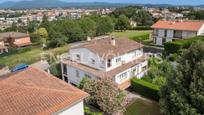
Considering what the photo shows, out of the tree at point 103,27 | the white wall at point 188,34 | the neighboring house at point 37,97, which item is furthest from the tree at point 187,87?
the tree at point 103,27

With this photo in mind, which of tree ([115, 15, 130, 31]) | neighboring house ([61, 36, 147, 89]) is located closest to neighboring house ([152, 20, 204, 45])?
neighboring house ([61, 36, 147, 89])

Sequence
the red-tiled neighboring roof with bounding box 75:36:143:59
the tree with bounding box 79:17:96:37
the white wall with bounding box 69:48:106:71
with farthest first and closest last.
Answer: the tree with bounding box 79:17:96:37 → the red-tiled neighboring roof with bounding box 75:36:143:59 → the white wall with bounding box 69:48:106:71

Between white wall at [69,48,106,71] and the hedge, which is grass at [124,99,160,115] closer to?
the hedge

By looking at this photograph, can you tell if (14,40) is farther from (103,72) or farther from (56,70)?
(103,72)

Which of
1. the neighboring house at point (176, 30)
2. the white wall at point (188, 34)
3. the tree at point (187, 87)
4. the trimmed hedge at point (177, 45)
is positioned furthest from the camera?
the neighboring house at point (176, 30)

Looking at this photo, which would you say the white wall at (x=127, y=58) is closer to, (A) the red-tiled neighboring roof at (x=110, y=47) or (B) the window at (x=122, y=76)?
(A) the red-tiled neighboring roof at (x=110, y=47)

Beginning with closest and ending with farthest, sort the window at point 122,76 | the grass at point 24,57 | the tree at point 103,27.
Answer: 1. the window at point 122,76
2. the grass at point 24,57
3. the tree at point 103,27

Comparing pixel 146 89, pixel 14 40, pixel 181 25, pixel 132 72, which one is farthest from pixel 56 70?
pixel 14 40
